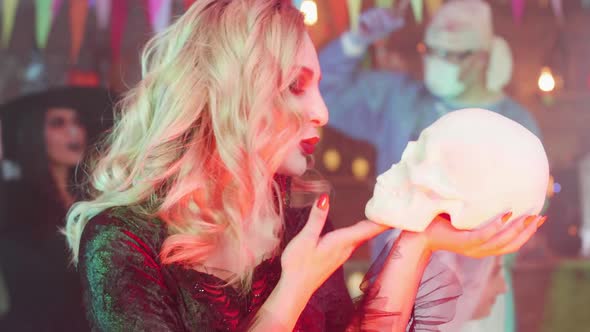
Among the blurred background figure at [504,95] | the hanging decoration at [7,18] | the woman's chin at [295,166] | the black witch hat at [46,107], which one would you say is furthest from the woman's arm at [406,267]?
the hanging decoration at [7,18]

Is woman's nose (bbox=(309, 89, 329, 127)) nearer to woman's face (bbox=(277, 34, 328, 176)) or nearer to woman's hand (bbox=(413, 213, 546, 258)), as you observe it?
woman's face (bbox=(277, 34, 328, 176))

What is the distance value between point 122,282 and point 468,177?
504mm

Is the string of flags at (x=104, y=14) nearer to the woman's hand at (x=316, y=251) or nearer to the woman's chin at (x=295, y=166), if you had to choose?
the woman's chin at (x=295, y=166)

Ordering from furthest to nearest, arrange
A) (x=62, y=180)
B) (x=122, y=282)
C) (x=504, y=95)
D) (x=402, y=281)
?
(x=62, y=180) < (x=504, y=95) < (x=402, y=281) < (x=122, y=282)

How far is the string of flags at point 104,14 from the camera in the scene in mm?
2500

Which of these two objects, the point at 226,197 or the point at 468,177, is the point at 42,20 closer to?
the point at 226,197

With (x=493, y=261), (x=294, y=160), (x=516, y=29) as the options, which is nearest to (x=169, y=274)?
(x=294, y=160)

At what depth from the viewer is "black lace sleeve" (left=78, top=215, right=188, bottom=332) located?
95 centimetres

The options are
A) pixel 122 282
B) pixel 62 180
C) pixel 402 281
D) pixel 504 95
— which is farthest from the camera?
pixel 62 180

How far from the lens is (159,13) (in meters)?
2.52

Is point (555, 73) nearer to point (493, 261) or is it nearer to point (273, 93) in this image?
point (493, 261)

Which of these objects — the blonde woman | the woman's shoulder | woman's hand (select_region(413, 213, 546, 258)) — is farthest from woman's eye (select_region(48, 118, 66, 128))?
woman's hand (select_region(413, 213, 546, 258))

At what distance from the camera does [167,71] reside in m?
1.08

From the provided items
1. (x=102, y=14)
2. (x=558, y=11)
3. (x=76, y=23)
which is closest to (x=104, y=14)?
(x=102, y=14)
